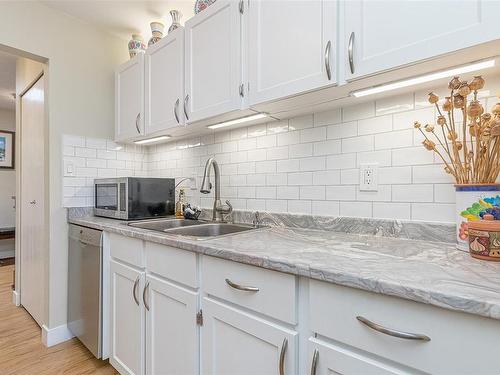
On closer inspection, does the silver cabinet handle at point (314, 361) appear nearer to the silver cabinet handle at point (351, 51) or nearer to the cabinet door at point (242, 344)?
the cabinet door at point (242, 344)

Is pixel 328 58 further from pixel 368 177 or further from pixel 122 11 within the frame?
pixel 122 11

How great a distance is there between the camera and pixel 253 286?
0.95 meters

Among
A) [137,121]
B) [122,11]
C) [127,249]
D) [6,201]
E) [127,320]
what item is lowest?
[127,320]

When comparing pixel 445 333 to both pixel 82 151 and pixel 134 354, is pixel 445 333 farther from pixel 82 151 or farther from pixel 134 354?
pixel 82 151

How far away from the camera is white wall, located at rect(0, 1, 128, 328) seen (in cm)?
193

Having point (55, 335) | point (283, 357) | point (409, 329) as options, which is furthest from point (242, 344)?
point (55, 335)

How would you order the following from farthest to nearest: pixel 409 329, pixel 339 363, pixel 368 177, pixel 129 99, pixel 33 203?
pixel 33 203 < pixel 129 99 < pixel 368 177 < pixel 339 363 < pixel 409 329

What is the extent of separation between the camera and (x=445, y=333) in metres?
0.60

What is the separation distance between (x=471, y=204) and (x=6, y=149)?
5.74 m

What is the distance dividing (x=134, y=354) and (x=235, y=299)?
89 centimetres

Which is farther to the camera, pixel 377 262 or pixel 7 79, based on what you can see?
pixel 7 79

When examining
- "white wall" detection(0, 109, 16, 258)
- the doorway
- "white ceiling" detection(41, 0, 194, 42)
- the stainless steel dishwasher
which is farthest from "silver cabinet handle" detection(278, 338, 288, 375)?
"white wall" detection(0, 109, 16, 258)

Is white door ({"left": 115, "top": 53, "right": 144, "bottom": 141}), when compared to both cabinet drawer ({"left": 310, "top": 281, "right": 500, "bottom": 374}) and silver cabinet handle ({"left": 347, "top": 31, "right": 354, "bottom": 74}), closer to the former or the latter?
silver cabinet handle ({"left": 347, "top": 31, "right": 354, "bottom": 74})

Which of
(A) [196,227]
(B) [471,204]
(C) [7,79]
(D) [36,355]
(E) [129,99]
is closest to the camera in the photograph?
(B) [471,204]
